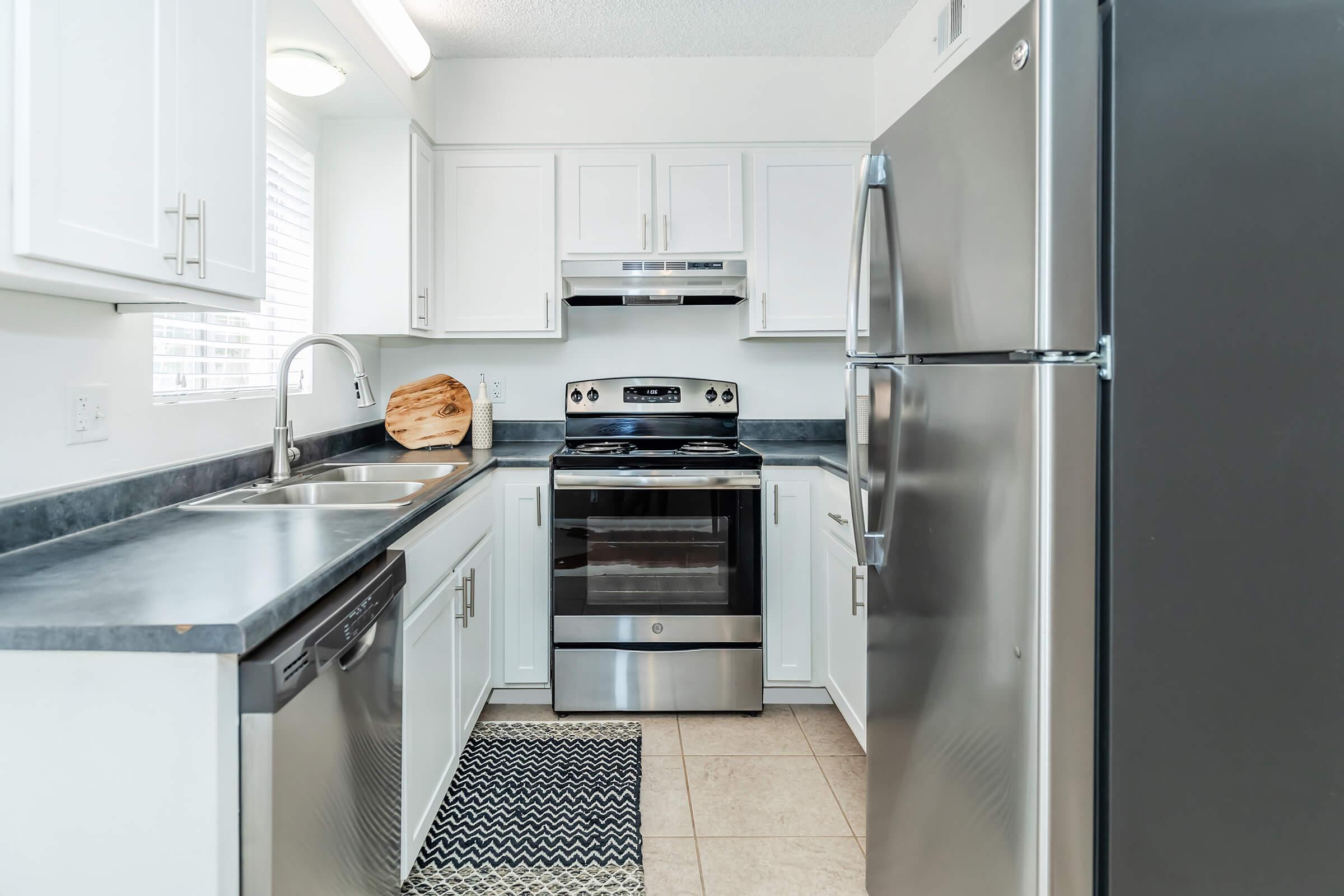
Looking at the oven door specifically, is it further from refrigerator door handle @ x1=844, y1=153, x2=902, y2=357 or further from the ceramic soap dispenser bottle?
refrigerator door handle @ x1=844, y1=153, x2=902, y2=357

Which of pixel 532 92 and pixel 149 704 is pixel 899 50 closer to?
pixel 532 92

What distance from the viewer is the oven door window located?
105 inches

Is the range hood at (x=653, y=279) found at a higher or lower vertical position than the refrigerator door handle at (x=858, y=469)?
higher

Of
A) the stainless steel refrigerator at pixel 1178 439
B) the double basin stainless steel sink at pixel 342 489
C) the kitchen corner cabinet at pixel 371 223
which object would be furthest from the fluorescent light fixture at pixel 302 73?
the stainless steel refrigerator at pixel 1178 439

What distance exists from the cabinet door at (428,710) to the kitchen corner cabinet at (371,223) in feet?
3.60

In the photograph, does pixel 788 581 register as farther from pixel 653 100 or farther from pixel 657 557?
pixel 653 100

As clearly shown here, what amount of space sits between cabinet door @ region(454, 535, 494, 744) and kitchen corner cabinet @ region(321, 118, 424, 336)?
0.88m

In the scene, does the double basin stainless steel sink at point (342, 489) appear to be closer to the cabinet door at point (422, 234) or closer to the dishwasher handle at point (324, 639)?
the dishwasher handle at point (324, 639)

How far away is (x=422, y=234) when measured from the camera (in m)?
2.78

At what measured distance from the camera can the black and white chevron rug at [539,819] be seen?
1.81 m

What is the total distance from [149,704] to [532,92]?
2.63 m

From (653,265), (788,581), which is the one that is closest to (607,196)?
(653,265)

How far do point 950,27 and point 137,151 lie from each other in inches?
93.4

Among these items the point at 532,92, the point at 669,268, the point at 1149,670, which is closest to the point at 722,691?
the point at 669,268
